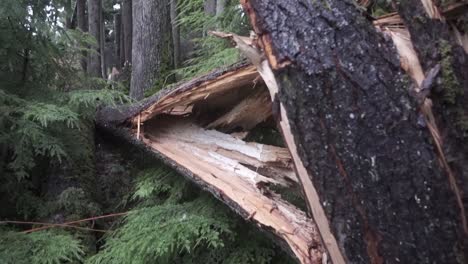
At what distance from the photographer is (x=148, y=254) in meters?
3.20

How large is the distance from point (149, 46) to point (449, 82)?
5669 mm

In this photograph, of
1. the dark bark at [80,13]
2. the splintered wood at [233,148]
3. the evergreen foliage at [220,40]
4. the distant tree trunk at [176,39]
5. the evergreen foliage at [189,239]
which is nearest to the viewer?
the splintered wood at [233,148]

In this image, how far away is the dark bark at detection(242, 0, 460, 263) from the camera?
182cm

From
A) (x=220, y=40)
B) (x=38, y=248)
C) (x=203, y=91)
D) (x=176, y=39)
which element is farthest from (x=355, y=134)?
(x=176, y=39)

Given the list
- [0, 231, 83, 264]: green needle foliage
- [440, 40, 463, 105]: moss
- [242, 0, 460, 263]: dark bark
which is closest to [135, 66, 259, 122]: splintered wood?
[242, 0, 460, 263]: dark bark

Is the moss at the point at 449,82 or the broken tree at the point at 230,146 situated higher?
the moss at the point at 449,82

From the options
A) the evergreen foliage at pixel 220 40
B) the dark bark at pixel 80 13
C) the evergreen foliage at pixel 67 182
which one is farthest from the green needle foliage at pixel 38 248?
the dark bark at pixel 80 13

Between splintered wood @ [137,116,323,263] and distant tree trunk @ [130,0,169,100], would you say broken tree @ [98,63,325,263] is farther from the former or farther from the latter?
distant tree trunk @ [130,0,169,100]

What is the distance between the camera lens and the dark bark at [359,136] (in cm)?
182

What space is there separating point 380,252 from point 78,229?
119 inches

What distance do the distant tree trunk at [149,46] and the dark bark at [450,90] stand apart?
17.6 ft

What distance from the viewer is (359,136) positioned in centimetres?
193

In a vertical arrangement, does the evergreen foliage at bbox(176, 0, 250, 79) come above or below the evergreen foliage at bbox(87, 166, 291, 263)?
above

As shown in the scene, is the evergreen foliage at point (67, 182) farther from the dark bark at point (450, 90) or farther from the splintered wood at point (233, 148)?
the dark bark at point (450, 90)
